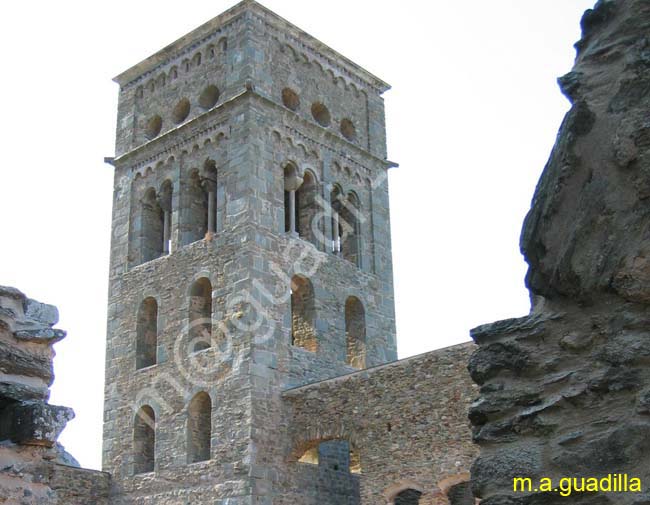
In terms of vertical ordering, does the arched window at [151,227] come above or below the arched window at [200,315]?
above

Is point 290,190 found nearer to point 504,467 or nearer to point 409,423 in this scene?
point 409,423

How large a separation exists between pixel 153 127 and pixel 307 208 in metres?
4.05

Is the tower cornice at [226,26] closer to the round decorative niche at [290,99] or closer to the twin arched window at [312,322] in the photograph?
the round decorative niche at [290,99]

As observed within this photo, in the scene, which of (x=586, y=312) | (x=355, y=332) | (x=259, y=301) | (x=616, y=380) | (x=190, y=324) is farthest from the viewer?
(x=355, y=332)

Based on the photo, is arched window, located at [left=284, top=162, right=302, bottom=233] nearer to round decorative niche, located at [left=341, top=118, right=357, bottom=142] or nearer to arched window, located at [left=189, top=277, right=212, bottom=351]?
arched window, located at [left=189, top=277, right=212, bottom=351]

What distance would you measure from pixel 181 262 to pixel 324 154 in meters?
3.74

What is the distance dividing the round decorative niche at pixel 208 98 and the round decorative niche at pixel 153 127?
1.39 m

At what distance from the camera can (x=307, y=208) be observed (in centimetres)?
1856

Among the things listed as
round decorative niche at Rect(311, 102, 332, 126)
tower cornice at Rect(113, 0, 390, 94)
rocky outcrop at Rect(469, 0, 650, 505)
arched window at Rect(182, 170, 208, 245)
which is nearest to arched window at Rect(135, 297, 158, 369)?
arched window at Rect(182, 170, 208, 245)

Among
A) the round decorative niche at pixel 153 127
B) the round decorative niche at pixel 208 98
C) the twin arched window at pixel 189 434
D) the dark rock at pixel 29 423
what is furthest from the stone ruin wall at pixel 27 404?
the round decorative niche at pixel 153 127

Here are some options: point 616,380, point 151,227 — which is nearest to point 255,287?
point 151,227

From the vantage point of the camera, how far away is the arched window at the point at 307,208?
18328 mm

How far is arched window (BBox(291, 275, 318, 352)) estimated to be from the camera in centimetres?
1733

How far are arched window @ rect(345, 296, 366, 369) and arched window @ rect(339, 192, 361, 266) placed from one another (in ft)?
2.96
